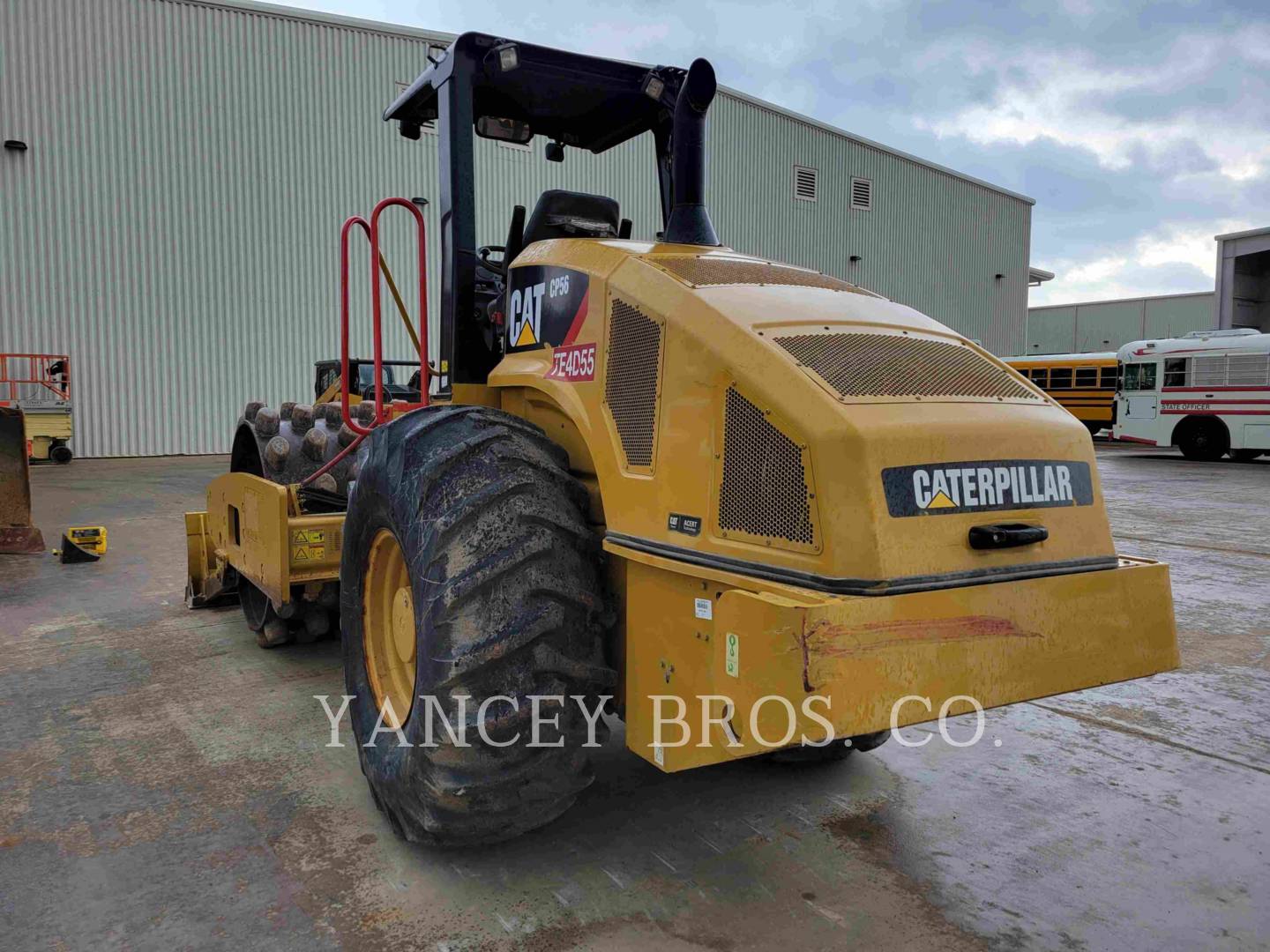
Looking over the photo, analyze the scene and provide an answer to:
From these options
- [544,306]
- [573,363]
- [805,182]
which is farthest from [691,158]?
[805,182]

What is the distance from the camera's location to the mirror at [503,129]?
4.13 metres

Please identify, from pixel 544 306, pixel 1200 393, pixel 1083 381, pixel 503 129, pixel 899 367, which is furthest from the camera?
pixel 1083 381

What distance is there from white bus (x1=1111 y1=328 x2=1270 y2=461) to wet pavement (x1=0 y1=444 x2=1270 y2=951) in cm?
1875

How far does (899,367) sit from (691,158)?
46.8 inches

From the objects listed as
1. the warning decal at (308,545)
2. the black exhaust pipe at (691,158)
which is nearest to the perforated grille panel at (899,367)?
the black exhaust pipe at (691,158)

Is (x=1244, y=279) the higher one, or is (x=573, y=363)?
(x=1244, y=279)

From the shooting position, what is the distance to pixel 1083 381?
28.5 meters

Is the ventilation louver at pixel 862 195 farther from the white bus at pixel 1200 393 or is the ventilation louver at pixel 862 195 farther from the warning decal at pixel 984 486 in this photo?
the warning decal at pixel 984 486

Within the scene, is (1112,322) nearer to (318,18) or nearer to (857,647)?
(318,18)

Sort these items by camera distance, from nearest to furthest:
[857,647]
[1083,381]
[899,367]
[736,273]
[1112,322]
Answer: [857,647], [899,367], [736,273], [1083,381], [1112,322]

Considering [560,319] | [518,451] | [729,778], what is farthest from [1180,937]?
[560,319]

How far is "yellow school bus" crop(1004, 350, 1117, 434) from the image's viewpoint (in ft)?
91.4

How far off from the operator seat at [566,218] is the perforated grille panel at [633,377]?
97 cm

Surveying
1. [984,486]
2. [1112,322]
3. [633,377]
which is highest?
[1112,322]
